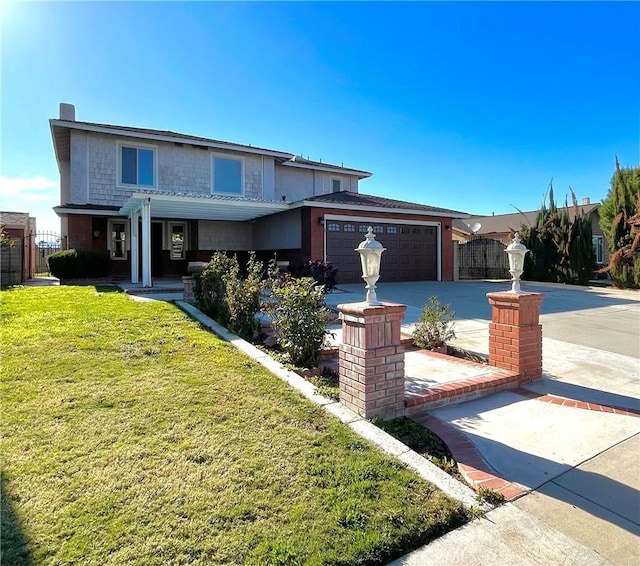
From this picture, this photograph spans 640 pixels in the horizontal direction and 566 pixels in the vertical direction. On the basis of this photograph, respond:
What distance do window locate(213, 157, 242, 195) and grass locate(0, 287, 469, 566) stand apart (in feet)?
46.2

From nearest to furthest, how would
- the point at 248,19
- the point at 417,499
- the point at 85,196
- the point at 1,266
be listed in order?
1. the point at 417,499
2. the point at 248,19
3. the point at 1,266
4. the point at 85,196

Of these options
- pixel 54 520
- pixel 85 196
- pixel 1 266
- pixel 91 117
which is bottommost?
pixel 54 520

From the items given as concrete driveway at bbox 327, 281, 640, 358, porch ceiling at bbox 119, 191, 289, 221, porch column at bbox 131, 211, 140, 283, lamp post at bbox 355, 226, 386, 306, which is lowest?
concrete driveway at bbox 327, 281, 640, 358

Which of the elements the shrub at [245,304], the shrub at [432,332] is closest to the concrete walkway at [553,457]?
the shrub at [432,332]

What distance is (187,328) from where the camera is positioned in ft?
20.4

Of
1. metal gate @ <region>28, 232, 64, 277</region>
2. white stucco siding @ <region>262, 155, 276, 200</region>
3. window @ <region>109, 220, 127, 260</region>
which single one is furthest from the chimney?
white stucco siding @ <region>262, 155, 276, 200</region>

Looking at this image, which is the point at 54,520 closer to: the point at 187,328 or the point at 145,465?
the point at 145,465

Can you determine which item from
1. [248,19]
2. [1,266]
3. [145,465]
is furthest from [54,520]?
[1,266]

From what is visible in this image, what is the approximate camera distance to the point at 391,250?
16.5m

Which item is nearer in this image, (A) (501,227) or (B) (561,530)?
(B) (561,530)

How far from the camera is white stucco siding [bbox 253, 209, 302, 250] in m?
15.4

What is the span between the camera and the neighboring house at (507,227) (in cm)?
2588

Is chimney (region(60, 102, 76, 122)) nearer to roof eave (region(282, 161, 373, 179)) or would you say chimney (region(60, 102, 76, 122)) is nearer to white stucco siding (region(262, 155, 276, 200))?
white stucco siding (region(262, 155, 276, 200))

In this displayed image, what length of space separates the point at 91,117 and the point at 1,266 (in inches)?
299
